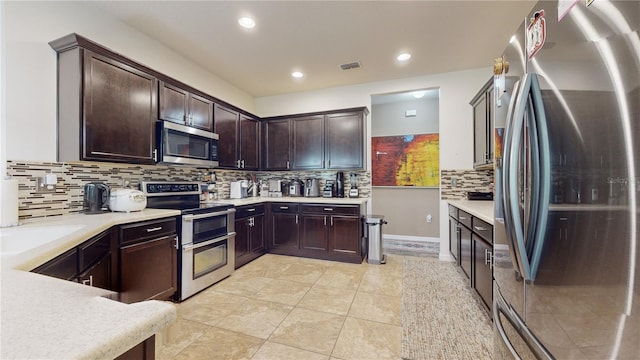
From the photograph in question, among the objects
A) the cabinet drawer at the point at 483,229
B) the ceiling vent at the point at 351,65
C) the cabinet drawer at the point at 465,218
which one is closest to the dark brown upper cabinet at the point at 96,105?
the ceiling vent at the point at 351,65

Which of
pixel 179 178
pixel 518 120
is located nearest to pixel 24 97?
pixel 179 178

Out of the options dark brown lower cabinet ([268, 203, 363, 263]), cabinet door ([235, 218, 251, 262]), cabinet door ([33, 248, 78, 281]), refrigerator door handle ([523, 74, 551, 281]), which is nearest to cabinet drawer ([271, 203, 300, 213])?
dark brown lower cabinet ([268, 203, 363, 263])

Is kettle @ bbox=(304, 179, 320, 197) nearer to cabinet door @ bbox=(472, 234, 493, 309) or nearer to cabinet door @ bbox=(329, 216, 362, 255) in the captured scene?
cabinet door @ bbox=(329, 216, 362, 255)

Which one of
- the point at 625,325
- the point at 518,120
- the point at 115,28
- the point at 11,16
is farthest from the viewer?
the point at 115,28

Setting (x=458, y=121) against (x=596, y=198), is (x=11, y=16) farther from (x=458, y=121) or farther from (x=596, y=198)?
(x=458, y=121)

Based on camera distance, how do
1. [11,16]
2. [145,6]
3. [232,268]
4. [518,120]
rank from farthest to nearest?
1. [232,268]
2. [145,6]
3. [11,16]
4. [518,120]

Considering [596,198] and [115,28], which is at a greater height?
[115,28]

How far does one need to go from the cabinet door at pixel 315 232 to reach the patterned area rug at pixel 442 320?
113 cm

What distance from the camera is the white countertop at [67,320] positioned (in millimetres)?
389

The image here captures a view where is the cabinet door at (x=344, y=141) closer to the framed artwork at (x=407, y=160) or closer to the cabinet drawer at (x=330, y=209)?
the cabinet drawer at (x=330, y=209)

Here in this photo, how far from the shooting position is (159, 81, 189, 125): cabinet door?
8.22 feet

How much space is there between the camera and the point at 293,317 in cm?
210

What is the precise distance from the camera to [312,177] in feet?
13.9

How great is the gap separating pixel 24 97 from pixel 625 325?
322 cm
